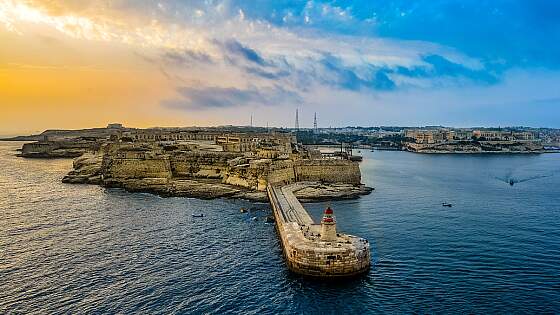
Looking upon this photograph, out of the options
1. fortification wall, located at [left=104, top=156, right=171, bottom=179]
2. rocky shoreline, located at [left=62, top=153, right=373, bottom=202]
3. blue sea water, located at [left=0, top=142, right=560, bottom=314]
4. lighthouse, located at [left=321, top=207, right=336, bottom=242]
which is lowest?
blue sea water, located at [left=0, top=142, right=560, bottom=314]

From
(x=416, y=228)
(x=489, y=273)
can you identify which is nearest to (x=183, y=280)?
(x=489, y=273)

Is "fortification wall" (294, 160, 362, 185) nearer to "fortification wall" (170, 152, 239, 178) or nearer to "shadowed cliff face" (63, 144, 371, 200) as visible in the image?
"shadowed cliff face" (63, 144, 371, 200)

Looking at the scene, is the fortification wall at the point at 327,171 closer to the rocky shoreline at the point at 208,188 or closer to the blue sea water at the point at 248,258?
the rocky shoreline at the point at 208,188

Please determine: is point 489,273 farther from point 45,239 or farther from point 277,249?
point 45,239

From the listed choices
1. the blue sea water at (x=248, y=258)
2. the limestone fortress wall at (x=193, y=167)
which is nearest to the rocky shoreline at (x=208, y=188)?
the limestone fortress wall at (x=193, y=167)

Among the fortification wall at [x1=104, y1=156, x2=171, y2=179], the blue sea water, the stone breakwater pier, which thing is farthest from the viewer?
the fortification wall at [x1=104, y1=156, x2=171, y2=179]

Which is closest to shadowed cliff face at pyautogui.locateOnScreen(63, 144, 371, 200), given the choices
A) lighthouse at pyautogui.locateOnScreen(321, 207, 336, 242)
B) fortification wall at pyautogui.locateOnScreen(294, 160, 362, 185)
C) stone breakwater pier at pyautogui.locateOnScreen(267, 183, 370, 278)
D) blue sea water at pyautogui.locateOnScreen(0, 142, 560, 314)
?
fortification wall at pyautogui.locateOnScreen(294, 160, 362, 185)
